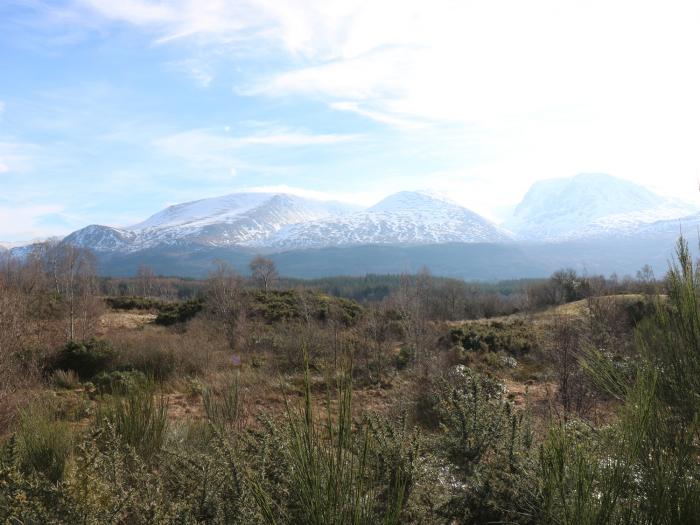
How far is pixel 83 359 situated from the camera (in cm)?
1395

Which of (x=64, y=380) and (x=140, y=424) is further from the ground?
(x=140, y=424)

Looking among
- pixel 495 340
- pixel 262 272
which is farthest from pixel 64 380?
pixel 262 272

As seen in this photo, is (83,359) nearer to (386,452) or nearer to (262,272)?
(386,452)

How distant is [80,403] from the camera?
9.66m

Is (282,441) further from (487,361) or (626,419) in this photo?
(487,361)

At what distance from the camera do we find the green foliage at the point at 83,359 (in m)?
13.8

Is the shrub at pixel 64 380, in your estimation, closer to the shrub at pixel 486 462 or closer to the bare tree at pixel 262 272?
the shrub at pixel 486 462

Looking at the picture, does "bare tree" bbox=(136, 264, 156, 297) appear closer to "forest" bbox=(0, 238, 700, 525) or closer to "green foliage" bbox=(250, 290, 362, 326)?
"green foliage" bbox=(250, 290, 362, 326)

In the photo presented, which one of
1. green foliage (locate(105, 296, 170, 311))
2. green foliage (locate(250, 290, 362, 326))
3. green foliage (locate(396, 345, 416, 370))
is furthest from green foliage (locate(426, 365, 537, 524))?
green foliage (locate(105, 296, 170, 311))

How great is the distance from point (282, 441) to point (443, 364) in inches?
439

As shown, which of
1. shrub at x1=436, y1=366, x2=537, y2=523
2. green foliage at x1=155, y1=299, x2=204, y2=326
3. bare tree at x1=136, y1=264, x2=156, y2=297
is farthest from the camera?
bare tree at x1=136, y1=264, x2=156, y2=297

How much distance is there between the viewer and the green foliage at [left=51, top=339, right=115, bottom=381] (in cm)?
1382

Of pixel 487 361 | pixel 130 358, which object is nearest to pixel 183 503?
pixel 130 358

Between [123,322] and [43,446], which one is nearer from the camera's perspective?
[43,446]
